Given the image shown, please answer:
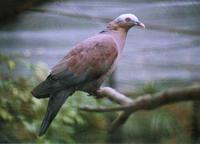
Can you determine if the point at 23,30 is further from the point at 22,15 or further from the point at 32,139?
the point at 32,139

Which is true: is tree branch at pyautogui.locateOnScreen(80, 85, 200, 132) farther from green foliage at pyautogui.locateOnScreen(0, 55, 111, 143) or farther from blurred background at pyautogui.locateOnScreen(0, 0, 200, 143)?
green foliage at pyautogui.locateOnScreen(0, 55, 111, 143)

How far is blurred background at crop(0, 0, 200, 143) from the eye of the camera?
241cm

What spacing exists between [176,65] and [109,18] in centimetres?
130

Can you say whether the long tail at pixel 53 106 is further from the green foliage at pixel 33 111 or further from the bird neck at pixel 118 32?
the green foliage at pixel 33 111

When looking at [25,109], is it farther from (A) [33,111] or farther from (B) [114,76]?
(B) [114,76]

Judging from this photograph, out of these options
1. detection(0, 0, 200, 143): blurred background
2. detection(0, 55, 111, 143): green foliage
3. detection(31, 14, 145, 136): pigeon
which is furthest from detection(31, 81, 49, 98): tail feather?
detection(0, 55, 111, 143): green foliage

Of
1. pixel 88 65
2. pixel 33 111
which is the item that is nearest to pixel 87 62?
pixel 88 65

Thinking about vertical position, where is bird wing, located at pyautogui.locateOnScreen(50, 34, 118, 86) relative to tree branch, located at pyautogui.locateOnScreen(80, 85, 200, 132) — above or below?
above

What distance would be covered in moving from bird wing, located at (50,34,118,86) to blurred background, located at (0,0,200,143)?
1.96ft

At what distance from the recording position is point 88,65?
1427 millimetres

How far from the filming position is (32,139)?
120 inches

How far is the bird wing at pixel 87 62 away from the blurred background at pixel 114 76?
1.96 feet

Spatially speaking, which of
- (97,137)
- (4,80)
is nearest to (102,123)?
(97,137)

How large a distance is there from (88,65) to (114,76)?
7.18 feet
